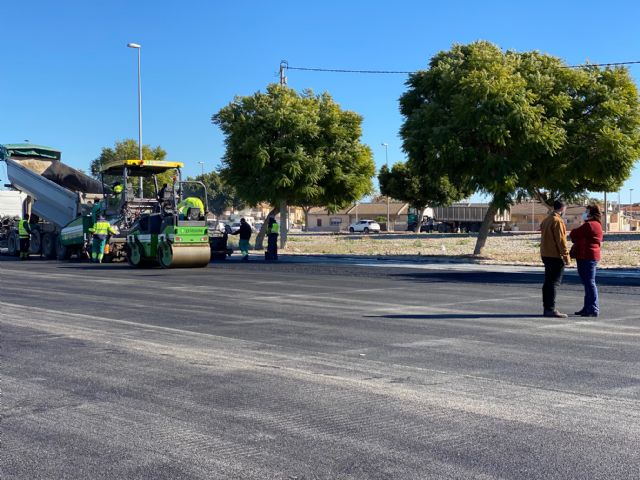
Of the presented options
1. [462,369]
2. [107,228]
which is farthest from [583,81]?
[462,369]

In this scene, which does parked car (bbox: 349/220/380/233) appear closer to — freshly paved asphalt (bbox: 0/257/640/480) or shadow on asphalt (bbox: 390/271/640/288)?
shadow on asphalt (bbox: 390/271/640/288)

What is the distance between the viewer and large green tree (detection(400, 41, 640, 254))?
25.0 m

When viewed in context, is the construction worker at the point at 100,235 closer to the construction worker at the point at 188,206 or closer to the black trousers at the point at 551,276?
the construction worker at the point at 188,206

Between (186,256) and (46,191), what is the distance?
9.78 meters

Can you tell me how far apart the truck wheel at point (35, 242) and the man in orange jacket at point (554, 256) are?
74.9ft

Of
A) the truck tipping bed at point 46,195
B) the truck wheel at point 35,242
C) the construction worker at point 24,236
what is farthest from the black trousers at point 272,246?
the construction worker at point 24,236

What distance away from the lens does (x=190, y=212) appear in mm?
22375

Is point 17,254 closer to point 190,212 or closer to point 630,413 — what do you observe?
point 190,212

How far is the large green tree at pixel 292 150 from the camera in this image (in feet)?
107

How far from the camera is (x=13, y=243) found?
31.1 metres

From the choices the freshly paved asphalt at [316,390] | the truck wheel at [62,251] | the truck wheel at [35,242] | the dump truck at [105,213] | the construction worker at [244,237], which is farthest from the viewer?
the truck wheel at [35,242]

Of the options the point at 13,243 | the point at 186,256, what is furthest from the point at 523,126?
the point at 13,243

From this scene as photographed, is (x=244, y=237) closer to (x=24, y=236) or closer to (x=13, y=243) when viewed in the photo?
(x=24, y=236)

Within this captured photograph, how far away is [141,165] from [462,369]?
17466mm
